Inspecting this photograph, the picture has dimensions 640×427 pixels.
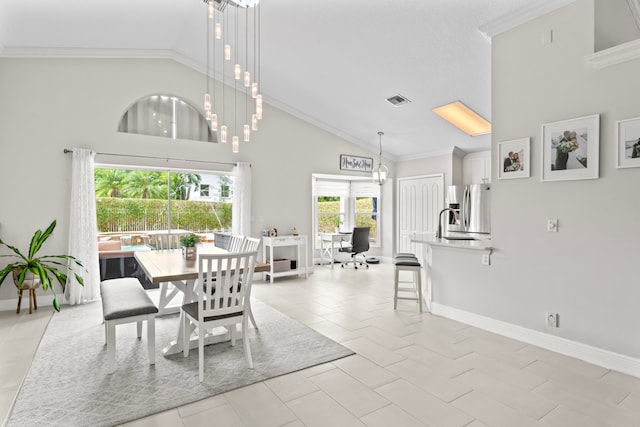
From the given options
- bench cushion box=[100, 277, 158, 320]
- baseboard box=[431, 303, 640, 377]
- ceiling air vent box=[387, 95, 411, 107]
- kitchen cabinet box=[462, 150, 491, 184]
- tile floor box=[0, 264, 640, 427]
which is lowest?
tile floor box=[0, 264, 640, 427]

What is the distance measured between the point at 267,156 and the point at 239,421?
15.0 feet

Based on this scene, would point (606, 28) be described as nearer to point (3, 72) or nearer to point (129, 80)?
point (129, 80)

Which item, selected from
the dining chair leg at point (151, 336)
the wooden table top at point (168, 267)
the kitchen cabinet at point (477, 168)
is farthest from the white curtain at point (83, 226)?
the kitchen cabinet at point (477, 168)

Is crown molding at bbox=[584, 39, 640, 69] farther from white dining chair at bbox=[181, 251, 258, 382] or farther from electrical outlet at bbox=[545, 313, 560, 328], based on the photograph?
white dining chair at bbox=[181, 251, 258, 382]

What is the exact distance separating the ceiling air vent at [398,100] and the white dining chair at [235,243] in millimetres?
3022

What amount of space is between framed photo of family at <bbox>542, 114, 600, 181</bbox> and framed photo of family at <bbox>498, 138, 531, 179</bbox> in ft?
0.47

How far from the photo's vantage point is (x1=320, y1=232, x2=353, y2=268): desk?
7.19 metres

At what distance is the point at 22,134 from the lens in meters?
4.22

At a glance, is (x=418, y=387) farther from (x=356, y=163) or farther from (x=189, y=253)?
(x=356, y=163)

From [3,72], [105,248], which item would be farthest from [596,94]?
[3,72]

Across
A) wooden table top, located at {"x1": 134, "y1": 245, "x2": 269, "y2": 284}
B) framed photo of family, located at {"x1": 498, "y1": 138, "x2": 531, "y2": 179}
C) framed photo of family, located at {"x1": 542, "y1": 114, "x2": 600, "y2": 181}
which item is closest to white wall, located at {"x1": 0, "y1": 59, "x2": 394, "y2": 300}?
wooden table top, located at {"x1": 134, "y1": 245, "x2": 269, "y2": 284}

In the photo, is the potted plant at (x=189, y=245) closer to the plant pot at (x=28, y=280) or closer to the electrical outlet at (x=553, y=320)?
the plant pot at (x=28, y=280)

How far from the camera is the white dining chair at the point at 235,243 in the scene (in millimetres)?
3762

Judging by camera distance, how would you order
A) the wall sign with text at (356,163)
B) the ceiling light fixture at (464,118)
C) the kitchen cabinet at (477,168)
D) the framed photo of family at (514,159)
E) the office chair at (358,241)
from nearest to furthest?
the framed photo of family at (514,159) < the ceiling light fixture at (464,118) < the kitchen cabinet at (477,168) < the office chair at (358,241) < the wall sign with text at (356,163)
